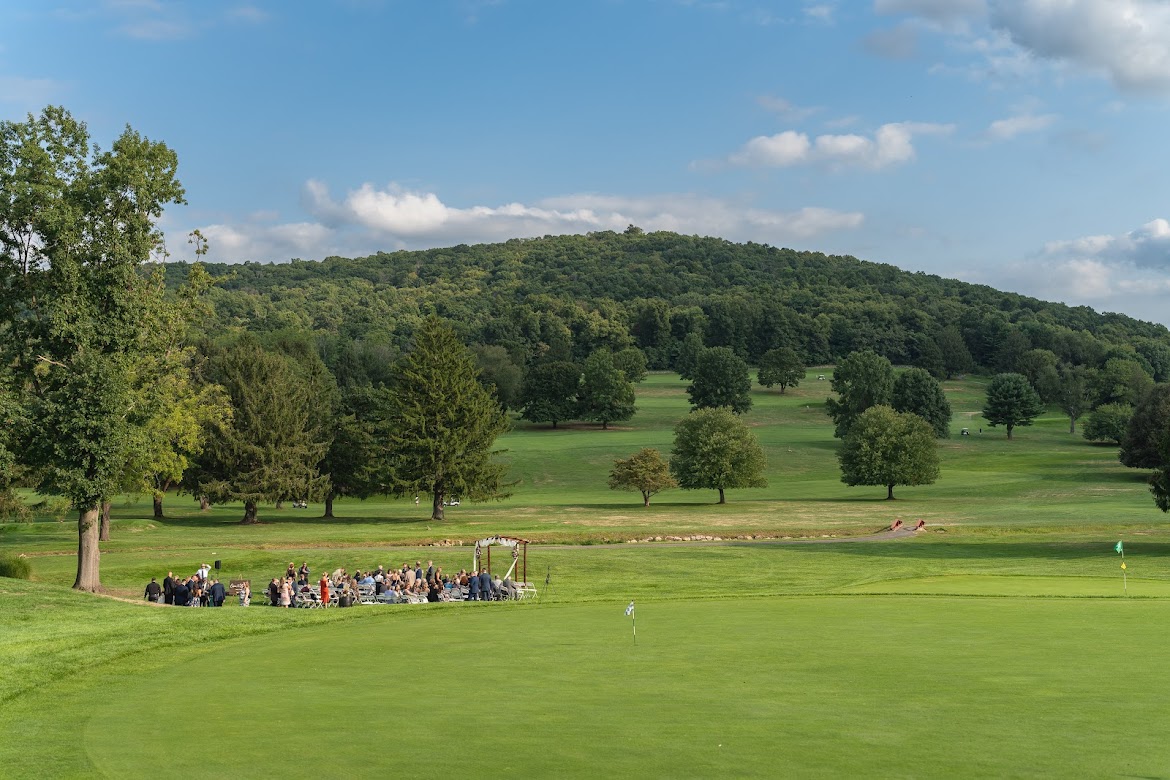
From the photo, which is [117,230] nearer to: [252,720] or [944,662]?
[252,720]

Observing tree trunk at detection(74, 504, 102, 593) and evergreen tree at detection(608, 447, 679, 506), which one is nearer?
tree trunk at detection(74, 504, 102, 593)

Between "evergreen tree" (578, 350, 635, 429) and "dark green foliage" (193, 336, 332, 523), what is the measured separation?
73.1m

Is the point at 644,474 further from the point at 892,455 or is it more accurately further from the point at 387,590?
the point at 387,590

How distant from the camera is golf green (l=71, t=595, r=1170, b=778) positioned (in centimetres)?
1216

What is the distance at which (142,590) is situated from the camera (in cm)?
3641

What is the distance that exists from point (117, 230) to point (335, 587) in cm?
1460

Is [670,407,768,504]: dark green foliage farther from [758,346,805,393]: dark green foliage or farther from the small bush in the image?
[758,346,805,393]: dark green foliage

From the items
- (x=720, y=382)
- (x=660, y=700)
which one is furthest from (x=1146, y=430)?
(x=660, y=700)

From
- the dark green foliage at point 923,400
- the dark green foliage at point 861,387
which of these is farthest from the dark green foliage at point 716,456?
the dark green foliage at point 923,400

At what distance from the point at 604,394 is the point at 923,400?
4162 cm

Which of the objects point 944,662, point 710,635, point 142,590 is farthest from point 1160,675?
point 142,590

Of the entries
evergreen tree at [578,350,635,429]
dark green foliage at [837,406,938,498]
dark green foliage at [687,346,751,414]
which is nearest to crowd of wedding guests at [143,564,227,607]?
dark green foliage at [837,406,938,498]

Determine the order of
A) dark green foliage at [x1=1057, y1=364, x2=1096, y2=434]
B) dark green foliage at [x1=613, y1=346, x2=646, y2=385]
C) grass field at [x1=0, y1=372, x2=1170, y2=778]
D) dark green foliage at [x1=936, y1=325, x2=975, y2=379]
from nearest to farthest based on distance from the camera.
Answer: grass field at [x1=0, y1=372, x2=1170, y2=778] < dark green foliage at [x1=1057, y1=364, x2=1096, y2=434] < dark green foliage at [x1=613, y1=346, x2=646, y2=385] < dark green foliage at [x1=936, y1=325, x2=975, y2=379]

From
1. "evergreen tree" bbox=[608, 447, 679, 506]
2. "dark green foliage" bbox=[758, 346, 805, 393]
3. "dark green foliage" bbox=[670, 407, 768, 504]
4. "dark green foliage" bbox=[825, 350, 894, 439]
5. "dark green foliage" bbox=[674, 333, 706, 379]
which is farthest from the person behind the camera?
"dark green foliage" bbox=[674, 333, 706, 379]
